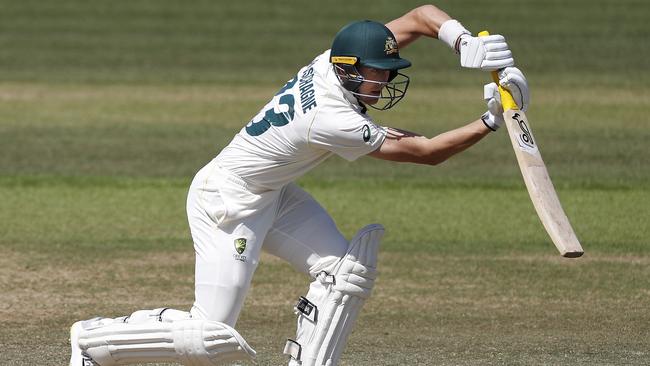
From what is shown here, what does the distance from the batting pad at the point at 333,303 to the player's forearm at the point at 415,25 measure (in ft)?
3.34

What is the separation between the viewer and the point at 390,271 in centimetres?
917

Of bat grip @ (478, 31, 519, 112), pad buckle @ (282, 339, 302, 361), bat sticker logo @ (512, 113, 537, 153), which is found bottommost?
pad buckle @ (282, 339, 302, 361)

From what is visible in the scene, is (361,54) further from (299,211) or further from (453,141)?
(299,211)

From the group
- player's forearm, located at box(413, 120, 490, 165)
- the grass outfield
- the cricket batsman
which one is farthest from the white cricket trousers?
the grass outfield

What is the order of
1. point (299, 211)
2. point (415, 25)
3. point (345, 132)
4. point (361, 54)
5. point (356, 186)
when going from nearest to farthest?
1. point (345, 132)
2. point (361, 54)
3. point (299, 211)
4. point (415, 25)
5. point (356, 186)

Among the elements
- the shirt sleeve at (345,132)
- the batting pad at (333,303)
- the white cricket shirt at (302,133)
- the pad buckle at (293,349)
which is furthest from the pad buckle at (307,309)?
the shirt sleeve at (345,132)

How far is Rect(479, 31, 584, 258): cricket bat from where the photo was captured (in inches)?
221

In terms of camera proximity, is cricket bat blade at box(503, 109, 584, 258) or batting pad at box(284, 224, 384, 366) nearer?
cricket bat blade at box(503, 109, 584, 258)

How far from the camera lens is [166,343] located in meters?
5.61

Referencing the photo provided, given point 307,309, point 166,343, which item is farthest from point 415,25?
point 166,343

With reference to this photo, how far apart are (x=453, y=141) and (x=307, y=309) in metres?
0.99

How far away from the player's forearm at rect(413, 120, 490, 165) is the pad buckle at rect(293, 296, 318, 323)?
836mm

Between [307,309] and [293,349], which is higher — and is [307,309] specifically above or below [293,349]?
above

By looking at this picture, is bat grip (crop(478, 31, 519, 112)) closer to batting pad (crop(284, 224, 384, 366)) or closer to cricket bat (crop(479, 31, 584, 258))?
cricket bat (crop(479, 31, 584, 258))
